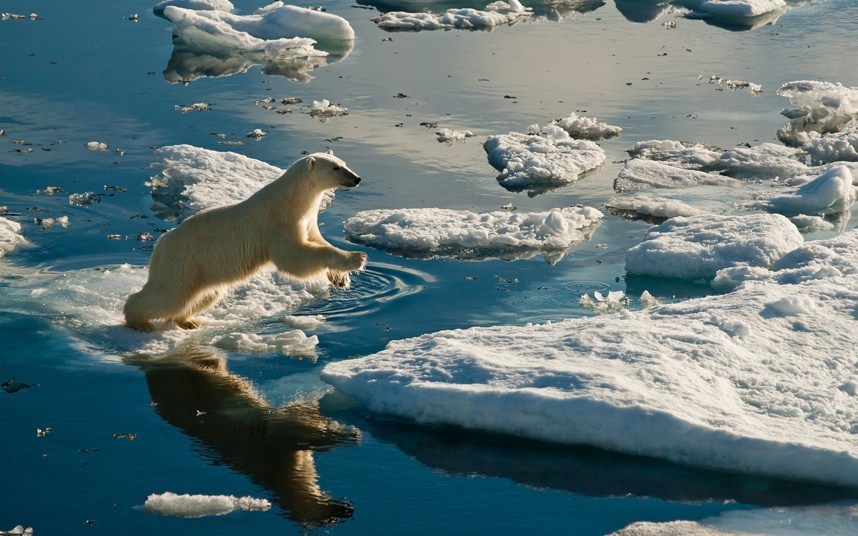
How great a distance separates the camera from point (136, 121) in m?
11.6

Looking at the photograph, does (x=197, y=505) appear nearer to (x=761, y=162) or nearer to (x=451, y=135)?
(x=451, y=135)

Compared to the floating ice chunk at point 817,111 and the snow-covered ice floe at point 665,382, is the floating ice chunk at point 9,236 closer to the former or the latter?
the snow-covered ice floe at point 665,382

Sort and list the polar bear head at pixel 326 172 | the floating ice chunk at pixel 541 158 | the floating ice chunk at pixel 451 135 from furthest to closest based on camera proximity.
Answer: the floating ice chunk at pixel 451 135 < the floating ice chunk at pixel 541 158 < the polar bear head at pixel 326 172

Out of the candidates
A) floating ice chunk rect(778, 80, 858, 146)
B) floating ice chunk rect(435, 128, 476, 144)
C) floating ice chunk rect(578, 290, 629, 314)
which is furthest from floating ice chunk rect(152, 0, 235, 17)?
floating ice chunk rect(578, 290, 629, 314)

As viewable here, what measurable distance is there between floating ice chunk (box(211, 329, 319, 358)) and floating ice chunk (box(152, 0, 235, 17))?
971 centimetres

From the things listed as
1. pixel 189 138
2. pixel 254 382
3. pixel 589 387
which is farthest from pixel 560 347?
pixel 189 138

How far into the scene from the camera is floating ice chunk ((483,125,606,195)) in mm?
10000

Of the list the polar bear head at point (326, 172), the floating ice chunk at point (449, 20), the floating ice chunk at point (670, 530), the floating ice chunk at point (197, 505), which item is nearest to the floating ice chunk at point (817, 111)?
the floating ice chunk at point (449, 20)

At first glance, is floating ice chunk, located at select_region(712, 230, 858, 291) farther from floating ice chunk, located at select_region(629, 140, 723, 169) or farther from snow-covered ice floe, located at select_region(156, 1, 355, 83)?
snow-covered ice floe, located at select_region(156, 1, 355, 83)

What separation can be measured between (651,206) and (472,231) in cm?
165

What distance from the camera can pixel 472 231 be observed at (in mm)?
8531

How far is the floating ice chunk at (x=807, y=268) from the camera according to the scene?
7.39 meters

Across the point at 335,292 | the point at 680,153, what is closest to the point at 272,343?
the point at 335,292

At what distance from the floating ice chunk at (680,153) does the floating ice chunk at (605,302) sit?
A: 3.10 metres
